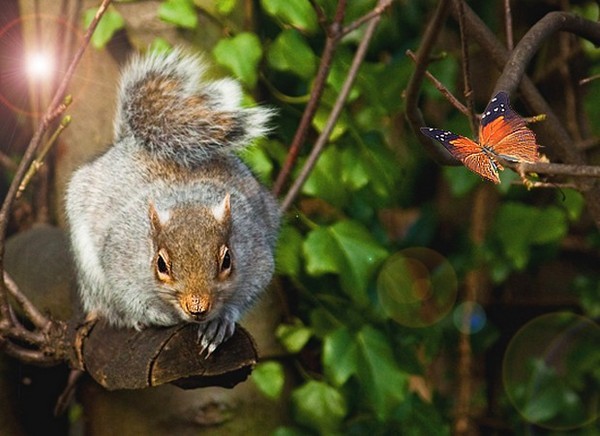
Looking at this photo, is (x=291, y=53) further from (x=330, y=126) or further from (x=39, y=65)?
(x=39, y=65)

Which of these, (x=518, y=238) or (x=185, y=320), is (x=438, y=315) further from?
(x=185, y=320)

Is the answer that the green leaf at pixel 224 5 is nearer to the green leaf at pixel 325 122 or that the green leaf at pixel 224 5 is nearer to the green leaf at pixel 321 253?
the green leaf at pixel 325 122

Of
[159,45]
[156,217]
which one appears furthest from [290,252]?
[156,217]

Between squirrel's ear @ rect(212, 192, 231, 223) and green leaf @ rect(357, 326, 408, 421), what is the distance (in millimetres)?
665

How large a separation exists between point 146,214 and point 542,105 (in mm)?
455

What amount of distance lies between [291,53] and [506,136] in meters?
0.92

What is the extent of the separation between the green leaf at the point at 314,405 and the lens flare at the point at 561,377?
58 cm

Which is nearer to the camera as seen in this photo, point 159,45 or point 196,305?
point 196,305

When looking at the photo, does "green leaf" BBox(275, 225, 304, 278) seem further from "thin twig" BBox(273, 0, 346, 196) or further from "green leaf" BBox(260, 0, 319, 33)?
"green leaf" BBox(260, 0, 319, 33)

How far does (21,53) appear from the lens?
5.51 ft

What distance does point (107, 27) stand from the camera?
1479 millimetres

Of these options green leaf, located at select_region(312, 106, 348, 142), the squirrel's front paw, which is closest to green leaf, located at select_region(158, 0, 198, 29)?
green leaf, located at select_region(312, 106, 348, 142)

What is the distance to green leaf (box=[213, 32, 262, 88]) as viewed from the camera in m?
1.48

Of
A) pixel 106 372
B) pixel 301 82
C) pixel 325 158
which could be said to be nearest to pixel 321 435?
pixel 325 158
